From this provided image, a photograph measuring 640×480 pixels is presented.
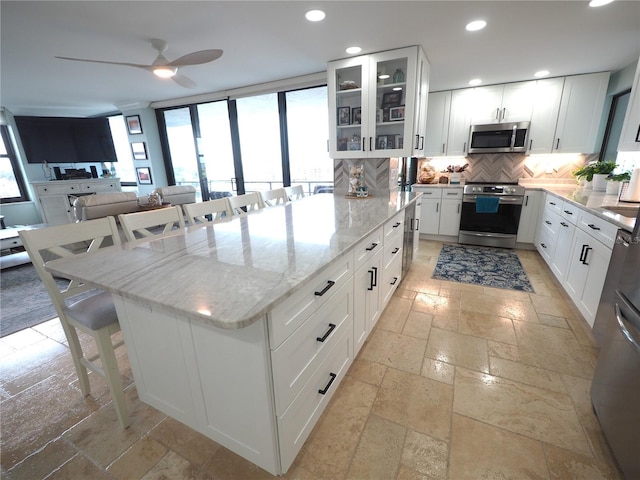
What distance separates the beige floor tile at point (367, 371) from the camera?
174 cm

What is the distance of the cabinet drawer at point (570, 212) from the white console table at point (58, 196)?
7.62 meters

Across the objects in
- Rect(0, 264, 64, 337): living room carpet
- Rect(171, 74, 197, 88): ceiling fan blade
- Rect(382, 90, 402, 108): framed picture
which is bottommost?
Rect(0, 264, 64, 337): living room carpet

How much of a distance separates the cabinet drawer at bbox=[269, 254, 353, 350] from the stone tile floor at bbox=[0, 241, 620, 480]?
721 mm

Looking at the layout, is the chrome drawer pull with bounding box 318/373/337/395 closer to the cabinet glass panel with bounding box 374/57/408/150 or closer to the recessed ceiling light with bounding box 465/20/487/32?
the cabinet glass panel with bounding box 374/57/408/150

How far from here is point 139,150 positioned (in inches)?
217

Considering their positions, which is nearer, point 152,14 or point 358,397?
point 358,397

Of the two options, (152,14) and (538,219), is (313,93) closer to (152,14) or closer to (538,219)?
(152,14)

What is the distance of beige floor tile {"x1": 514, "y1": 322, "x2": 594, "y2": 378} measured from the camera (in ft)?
5.90

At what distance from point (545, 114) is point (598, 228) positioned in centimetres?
257

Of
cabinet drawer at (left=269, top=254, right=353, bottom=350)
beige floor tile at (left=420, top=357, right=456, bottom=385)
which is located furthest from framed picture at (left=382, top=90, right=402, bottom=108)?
beige floor tile at (left=420, top=357, right=456, bottom=385)

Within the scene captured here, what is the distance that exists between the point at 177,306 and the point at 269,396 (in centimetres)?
44

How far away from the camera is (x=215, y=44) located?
260 centimetres

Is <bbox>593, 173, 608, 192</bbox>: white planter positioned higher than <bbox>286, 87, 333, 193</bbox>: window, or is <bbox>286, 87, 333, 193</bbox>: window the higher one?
<bbox>286, 87, 333, 193</bbox>: window

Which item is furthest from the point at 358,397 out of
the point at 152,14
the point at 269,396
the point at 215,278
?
the point at 152,14
